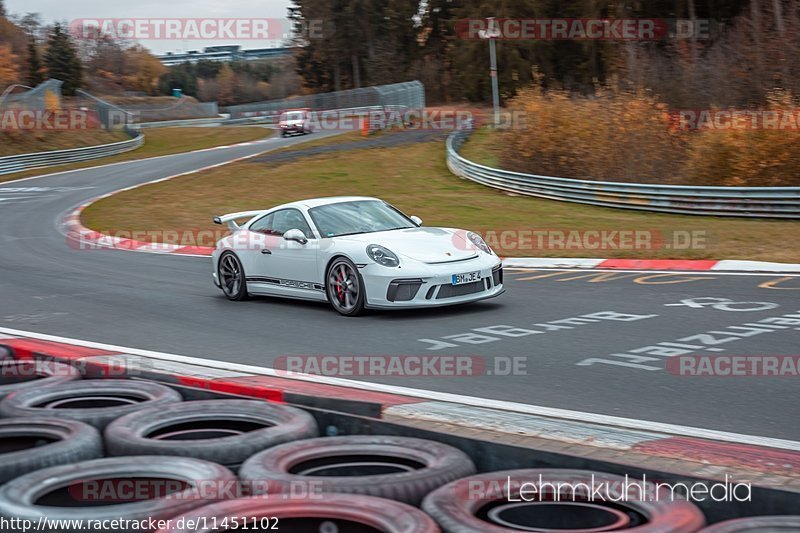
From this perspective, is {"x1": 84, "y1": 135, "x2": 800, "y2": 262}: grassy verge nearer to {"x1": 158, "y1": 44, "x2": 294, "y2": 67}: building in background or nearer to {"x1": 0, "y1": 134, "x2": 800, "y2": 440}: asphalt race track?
{"x1": 0, "y1": 134, "x2": 800, "y2": 440}: asphalt race track

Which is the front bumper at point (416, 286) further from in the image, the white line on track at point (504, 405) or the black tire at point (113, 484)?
the black tire at point (113, 484)

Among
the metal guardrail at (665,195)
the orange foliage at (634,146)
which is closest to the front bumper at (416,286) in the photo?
the metal guardrail at (665,195)

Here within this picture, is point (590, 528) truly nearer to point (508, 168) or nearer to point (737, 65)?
point (508, 168)

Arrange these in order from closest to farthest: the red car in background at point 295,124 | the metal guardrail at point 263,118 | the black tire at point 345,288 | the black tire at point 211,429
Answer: the black tire at point 211,429 → the black tire at point 345,288 → the red car in background at point 295,124 → the metal guardrail at point 263,118

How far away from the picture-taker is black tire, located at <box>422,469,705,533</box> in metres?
3.31

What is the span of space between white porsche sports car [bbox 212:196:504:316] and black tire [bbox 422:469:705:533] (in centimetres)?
624

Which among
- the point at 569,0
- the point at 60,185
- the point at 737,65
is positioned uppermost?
the point at 569,0

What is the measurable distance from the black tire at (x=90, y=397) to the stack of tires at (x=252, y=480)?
1.4 inches

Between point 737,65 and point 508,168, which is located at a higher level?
point 737,65

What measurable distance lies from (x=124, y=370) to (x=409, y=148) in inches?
1367

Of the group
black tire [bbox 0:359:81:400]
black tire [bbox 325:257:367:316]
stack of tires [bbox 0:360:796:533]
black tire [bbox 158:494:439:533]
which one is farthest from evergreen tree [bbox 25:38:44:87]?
black tire [bbox 158:494:439:533]

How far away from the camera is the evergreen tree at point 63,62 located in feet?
270

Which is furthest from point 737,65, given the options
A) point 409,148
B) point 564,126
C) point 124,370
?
point 124,370

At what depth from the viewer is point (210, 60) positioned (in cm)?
14100
